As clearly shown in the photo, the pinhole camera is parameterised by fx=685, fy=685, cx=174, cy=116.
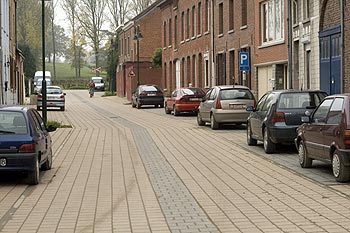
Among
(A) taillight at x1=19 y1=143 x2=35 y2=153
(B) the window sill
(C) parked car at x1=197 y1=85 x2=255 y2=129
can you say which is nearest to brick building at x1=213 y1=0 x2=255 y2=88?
(B) the window sill

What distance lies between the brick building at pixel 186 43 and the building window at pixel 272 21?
9.54m

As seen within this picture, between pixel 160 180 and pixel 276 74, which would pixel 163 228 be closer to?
pixel 160 180

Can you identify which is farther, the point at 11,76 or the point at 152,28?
the point at 152,28

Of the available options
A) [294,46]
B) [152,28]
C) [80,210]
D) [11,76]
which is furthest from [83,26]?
[80,210]

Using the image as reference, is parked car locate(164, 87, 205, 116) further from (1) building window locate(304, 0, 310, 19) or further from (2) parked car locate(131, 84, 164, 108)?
(2) parked car locate(131, 84, 164, 108)

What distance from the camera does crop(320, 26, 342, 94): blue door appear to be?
74.9 feet

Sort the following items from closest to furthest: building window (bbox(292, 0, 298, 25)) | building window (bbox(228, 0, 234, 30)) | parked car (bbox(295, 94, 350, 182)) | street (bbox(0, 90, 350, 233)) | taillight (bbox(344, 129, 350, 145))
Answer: street (bbox(0, 90, 350, 233)), taillight (bbox(344, 129, 350, 145)), parked car (bbox(295, 94, 350, 182)), building window (bbox(292, 0, 298, 25)), building window (bbox(228, 0, 234, 30))

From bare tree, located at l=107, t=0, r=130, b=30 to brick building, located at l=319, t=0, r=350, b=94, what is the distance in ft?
196

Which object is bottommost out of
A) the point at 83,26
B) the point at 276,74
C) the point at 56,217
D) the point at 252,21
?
the point at 56,217

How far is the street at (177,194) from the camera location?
8.36 metres

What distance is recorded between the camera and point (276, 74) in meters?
29.8

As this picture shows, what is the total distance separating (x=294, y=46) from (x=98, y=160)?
14.4 meters

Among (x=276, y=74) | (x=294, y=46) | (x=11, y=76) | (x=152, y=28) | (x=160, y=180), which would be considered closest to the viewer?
(x=160, y=180)

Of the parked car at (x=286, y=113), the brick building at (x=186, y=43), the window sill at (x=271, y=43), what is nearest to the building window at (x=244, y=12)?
the window sill at (x=271, y=43)
